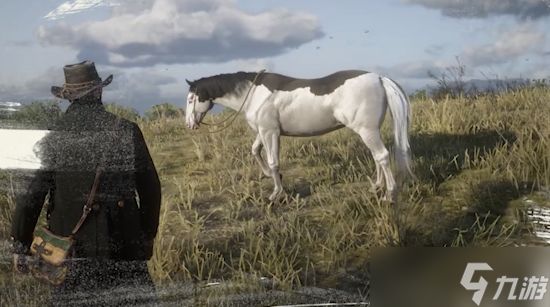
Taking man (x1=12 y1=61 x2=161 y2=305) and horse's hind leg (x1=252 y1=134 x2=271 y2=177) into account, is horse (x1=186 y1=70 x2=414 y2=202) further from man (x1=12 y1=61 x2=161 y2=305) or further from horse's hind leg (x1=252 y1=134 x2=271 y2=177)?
man (x1=12 y1=61 x2=161 y2=305)

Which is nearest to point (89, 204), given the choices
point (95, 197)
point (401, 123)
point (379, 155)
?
point (95, 197)

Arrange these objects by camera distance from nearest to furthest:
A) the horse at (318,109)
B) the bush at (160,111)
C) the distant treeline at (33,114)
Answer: the distant treeline at (33,114), the bush at (160,111), the horse at (318,109)

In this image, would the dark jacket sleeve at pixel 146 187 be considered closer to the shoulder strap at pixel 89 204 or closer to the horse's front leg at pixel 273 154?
the shoulder strap at pixel 89 204

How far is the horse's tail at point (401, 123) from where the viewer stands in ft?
8.64

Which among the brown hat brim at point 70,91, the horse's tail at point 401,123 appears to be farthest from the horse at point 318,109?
the brown hat brim at point 70,91

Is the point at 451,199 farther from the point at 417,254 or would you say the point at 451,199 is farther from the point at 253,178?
the point at 253,178

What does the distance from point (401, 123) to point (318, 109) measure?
34 cm

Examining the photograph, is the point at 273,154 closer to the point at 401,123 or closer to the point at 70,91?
the point at 401,123

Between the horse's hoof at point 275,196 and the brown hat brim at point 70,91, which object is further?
the horse's hoof at point 275,196

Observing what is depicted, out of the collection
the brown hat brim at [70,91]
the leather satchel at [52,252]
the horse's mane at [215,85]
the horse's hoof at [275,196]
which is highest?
the brown hat brim at [70,91]

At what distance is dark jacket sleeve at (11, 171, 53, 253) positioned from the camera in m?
2.38

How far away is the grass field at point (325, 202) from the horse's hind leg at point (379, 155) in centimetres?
3

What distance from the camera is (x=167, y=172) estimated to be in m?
2.49

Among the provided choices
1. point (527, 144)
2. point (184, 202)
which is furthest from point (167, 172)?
point (527, 144)
